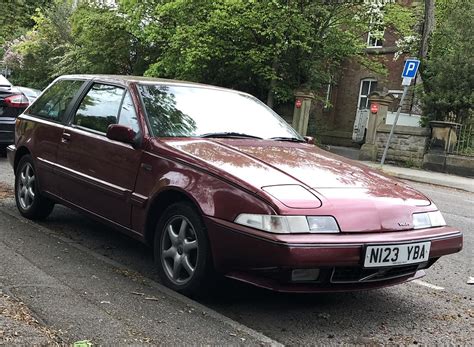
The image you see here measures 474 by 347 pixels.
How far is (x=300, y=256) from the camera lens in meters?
3.25

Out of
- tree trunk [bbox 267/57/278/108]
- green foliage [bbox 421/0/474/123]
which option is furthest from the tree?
green foliage [bbox 421/0/474/123]

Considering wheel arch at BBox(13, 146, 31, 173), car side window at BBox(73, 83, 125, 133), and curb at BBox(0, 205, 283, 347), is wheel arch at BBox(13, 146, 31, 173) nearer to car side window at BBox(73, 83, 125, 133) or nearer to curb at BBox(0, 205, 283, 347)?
car side window at BBox(73, 83, 125, 133)

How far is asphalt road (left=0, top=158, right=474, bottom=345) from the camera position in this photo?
3373 millimetres

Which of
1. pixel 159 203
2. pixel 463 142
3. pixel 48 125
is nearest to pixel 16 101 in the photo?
pixel 48 125

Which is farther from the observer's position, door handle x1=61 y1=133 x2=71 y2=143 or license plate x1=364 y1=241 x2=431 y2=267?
door handle x1=61 y1=133 x2=71 y2=143

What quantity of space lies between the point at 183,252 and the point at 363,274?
4.00 feet

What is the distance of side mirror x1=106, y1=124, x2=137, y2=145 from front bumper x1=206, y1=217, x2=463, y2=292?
3.70 feet

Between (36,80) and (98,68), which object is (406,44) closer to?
(98,68)

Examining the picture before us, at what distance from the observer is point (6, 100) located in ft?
31.6

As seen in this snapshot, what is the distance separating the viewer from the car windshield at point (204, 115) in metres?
4.52

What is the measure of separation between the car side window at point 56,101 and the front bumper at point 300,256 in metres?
2.67

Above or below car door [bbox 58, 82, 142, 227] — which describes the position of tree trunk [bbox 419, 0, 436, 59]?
above

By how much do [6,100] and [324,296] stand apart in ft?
24.3

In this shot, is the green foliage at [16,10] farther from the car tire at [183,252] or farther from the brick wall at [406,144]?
the car tire at [183,252]
